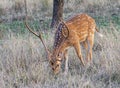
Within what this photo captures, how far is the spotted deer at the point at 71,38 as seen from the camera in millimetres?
7597

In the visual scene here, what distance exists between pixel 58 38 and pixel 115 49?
4.71 ft

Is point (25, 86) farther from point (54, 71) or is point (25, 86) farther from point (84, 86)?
point (84, 86)

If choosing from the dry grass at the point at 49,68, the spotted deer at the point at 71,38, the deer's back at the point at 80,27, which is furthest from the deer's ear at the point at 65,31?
the dry grass at the point at 49,68

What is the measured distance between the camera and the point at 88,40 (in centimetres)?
908

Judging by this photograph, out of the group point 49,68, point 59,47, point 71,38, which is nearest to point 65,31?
point 71,38

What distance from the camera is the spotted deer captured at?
7.60 meters

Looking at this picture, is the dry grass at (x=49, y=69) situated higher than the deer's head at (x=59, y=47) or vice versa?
the deer's head at (x=59, y=47)

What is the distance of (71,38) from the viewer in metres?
8.39

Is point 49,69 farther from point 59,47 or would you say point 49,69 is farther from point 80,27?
point 80,27

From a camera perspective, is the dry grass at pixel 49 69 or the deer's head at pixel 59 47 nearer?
the dry grass at pixel 49 69

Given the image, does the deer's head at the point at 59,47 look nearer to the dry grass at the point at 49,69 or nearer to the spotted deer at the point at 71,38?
the spotted deer at the point at 71,38

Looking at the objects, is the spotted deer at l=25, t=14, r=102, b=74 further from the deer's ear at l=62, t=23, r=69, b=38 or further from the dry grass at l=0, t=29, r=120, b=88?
the dry grass at l=0, t=29, r=120, b=88

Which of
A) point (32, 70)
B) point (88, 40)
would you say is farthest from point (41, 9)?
point (32, 70)

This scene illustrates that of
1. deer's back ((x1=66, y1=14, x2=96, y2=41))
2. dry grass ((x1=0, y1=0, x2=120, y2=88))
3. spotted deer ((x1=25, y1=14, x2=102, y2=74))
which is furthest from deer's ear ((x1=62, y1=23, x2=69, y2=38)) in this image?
dry grass ((x1=0, y1=0, x2=120, y2=88))
